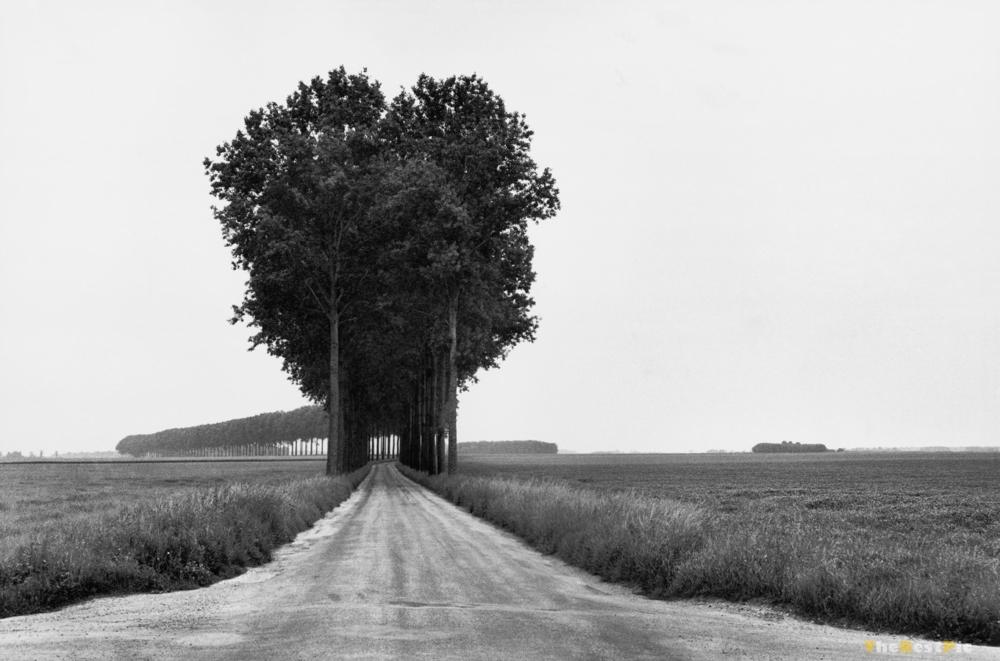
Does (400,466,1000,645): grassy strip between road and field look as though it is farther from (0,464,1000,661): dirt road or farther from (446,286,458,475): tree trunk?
(446,286,458,475): tree trunk

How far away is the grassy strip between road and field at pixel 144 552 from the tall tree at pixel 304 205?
19.4m

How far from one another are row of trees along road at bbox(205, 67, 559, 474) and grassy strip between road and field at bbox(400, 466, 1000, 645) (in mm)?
21198

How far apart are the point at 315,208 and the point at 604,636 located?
32.4m

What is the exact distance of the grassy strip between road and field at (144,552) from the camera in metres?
12.1

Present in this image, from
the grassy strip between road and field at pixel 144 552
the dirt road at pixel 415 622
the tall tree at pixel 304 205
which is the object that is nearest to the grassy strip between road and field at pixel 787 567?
the dirt road at pixel 415 622

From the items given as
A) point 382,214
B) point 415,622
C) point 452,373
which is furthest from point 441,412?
point 415,622

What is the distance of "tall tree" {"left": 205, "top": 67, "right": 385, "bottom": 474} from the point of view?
A: 37688 millimetres

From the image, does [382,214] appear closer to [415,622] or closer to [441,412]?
[441,412]

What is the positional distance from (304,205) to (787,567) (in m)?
30.0

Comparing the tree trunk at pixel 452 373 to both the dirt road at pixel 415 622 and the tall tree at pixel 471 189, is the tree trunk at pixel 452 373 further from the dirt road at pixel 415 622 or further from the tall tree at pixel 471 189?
the dirt road at pixel 415 622

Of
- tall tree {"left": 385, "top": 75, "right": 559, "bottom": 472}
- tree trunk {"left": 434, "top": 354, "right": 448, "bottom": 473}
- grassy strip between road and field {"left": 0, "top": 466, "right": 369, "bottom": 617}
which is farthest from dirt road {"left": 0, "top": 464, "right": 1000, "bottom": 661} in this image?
tree trunk {"left": 434, "top": 354, "right": 448, "bottom": 473}

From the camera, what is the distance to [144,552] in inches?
550

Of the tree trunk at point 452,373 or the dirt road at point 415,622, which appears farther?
the tree trunk at point 452,373

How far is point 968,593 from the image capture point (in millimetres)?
10148
